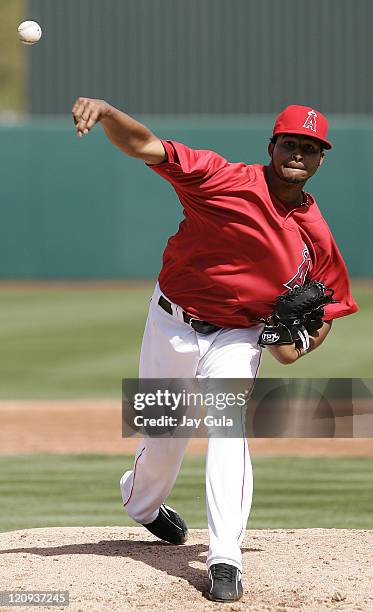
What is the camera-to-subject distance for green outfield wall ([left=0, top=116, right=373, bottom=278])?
20.9 m

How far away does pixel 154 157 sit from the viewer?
4.38 meters

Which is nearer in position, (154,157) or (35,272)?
(154,157)

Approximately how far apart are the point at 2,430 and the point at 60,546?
4.16 m

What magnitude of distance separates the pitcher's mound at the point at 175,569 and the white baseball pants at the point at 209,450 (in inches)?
→ 7.9

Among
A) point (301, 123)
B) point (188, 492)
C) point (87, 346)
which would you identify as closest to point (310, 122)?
point (301, 123)

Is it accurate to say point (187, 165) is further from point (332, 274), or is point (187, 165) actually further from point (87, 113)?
point (332, 274)

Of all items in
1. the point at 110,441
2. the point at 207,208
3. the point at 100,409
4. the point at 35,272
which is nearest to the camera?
the point at 207,208

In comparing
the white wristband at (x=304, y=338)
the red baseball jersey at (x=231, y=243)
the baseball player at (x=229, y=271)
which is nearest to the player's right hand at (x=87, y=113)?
the baseball player at (x=229, y=271)

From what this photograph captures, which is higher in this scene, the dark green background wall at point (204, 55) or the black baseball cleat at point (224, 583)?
the dark green background wall at point (204, 55)

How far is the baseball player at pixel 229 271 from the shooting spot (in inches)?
177

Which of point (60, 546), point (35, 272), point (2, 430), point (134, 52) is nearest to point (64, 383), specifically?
point (2, 430)

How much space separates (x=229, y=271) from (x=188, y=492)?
9.14 ft

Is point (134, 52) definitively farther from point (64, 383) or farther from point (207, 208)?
point (207, 208)

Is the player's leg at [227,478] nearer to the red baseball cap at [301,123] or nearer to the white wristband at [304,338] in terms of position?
the white wristband at [304,338]
